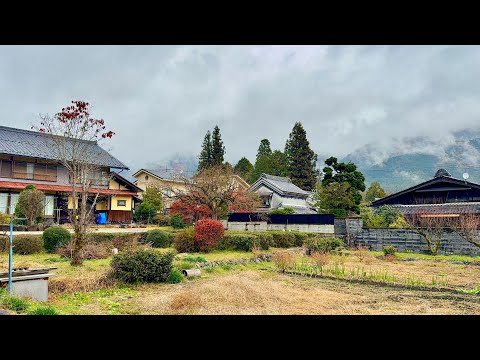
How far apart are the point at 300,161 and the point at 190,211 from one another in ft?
65.9

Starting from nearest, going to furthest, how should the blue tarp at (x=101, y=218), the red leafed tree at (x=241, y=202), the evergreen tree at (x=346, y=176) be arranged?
the red leafed tree at (x=241, y=202) → the evergreen tree at (x=346, y=176) → the blue tarp at (x=101, y=218)

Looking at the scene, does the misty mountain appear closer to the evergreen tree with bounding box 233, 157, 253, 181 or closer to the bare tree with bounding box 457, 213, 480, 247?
the evergreen tree with bounding box 233, 157, 253, 181

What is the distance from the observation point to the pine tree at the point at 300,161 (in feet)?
125

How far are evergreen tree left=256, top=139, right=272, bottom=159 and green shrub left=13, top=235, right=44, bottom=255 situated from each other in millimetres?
32233

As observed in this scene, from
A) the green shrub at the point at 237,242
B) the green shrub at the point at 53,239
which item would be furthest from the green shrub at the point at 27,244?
the green shrub at the point at 237,242

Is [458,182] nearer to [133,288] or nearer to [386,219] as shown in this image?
[386,219]

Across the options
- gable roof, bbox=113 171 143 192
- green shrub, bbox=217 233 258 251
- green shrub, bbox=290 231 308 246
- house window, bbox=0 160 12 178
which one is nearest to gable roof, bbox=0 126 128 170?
house window, bbox=0 160 12 178

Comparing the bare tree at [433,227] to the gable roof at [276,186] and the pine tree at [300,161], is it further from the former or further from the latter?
the pine tree at [300,161]

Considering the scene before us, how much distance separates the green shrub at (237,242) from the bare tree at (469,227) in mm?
7972
